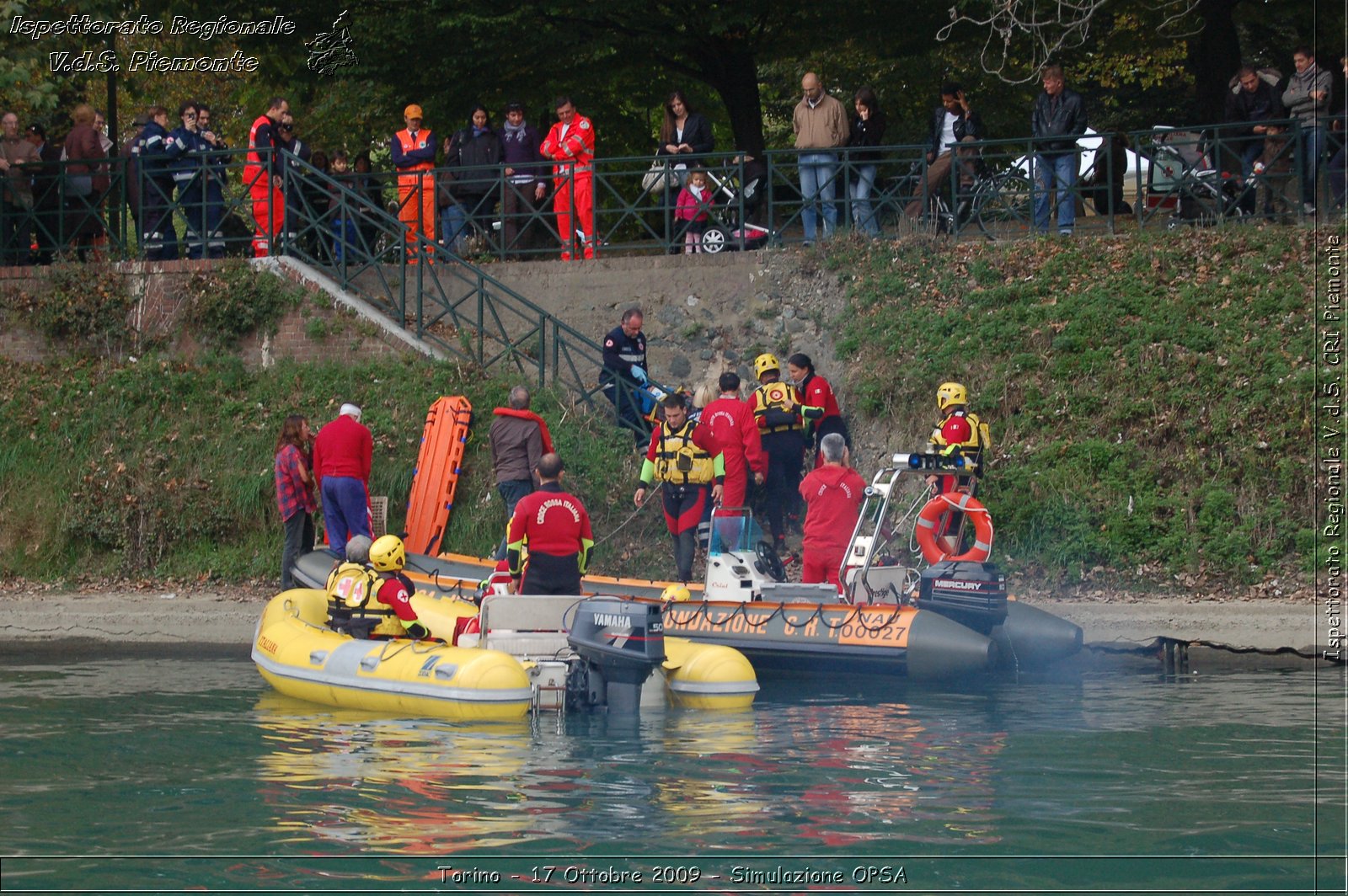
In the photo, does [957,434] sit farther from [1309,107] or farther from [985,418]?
[1309,107]

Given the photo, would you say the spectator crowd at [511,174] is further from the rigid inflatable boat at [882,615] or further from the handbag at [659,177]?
the rigid inflatable boat at [882,615]

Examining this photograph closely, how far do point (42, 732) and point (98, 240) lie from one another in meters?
10.4

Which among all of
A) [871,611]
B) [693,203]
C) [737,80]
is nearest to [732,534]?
[871,611]

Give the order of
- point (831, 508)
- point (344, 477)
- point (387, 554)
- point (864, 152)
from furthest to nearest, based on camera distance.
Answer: point (864, 152) → point (344, 477) → point (831, 508) → point (387, 554)

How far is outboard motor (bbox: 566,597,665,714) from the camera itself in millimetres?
10523

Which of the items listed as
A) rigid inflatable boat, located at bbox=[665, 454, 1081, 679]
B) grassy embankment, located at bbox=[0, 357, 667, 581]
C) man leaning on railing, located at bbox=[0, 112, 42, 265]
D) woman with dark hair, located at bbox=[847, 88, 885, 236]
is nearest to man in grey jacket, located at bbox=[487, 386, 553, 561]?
grassy embankment, located at bbox=[0, 357, 667, 581]

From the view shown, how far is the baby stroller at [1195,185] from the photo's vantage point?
1741cm

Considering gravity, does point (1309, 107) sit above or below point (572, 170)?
above

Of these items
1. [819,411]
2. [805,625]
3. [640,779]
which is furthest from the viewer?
[819,411]

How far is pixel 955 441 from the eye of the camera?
527 inches

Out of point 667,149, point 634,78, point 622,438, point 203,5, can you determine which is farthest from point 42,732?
point 634,78

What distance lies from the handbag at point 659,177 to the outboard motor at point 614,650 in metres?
8.68

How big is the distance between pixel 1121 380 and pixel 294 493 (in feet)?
26.1

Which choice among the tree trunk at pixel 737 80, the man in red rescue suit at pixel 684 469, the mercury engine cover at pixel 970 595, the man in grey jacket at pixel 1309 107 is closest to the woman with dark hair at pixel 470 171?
the tree trunk at pixel 737 80
